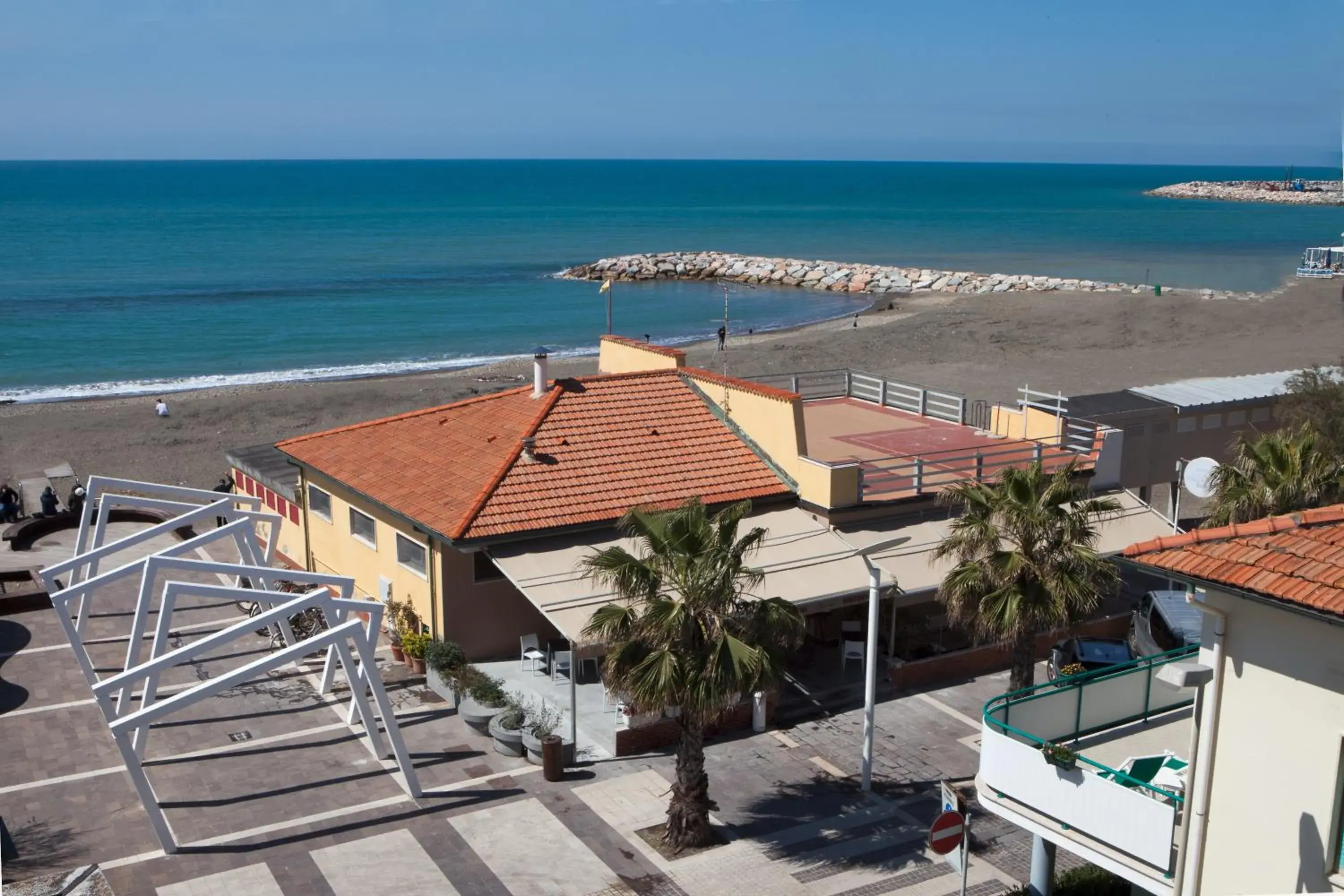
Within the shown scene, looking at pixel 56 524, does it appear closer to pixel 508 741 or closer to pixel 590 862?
pixel 508 741

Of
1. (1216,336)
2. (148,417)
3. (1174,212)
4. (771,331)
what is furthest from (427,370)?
(1174,212)

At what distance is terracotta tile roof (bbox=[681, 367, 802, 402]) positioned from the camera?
2217 cm

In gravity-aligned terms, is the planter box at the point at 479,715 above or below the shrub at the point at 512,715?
below

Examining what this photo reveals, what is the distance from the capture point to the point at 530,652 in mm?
20094

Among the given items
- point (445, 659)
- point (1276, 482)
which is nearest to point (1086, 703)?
point (1276, 482)

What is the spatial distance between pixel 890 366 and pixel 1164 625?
32.7 m

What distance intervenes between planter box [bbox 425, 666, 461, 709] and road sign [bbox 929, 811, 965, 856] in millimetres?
8871

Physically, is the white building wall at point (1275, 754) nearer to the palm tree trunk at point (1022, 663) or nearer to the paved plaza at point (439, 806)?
the paved plaza at point (439, 806)

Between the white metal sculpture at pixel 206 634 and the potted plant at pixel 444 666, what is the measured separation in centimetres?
100

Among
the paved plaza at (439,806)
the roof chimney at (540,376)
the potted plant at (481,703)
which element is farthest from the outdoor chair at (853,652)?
the roof chimney at (540,376)

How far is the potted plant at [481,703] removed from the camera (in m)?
18.2

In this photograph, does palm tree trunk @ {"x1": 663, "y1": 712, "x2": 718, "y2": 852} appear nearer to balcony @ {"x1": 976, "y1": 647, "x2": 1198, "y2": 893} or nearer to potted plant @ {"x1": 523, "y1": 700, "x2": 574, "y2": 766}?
potted plant @ {"x1": 523, "y1": 700, "x2": 574, "y2": 766}

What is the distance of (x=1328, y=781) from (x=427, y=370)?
5505 cm

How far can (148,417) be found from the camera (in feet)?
150
